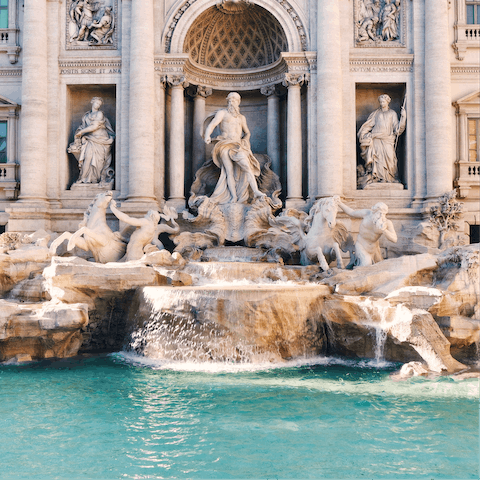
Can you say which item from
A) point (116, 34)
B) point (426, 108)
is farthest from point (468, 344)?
point (116, 34)

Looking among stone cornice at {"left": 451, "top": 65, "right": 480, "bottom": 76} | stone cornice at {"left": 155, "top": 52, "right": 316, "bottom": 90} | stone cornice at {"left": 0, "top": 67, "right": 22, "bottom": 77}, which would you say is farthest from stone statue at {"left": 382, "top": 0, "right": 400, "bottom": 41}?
stone cornice at {"left": 0, "top": 67, "right": 22, "bottom": 77}

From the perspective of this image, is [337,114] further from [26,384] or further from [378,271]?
[26,384]

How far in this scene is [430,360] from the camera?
880 centimetres

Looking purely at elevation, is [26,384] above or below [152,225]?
below

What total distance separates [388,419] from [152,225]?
8.11 meters

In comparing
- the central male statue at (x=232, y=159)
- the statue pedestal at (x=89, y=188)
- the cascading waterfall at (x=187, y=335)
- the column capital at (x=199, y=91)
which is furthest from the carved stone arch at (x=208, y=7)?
the cascading waterfall at (x=187, y=335)

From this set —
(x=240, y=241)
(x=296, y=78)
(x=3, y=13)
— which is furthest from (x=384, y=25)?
(x=3, y=13)

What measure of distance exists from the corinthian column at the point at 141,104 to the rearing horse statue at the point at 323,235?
512 centimetres

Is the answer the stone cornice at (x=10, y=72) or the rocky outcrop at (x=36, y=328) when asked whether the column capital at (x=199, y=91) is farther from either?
the rocky outcrop at (x=36, y=328)

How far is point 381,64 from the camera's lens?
628 inches

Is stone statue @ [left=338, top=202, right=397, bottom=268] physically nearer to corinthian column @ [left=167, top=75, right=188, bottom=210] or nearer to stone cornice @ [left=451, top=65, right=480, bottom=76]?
corinthian column @ [left=167, top=75, right=188, bottom=210]

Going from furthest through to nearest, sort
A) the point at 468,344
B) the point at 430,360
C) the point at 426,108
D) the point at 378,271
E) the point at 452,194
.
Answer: the point at 426,108 → the point at 452,194 → the point at 378,271 → the point at 468,344 → the point at 430,360

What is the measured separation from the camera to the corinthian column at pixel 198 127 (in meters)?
17.0

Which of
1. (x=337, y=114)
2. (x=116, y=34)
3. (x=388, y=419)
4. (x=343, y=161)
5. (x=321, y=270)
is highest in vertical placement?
(x=116, y=34)
